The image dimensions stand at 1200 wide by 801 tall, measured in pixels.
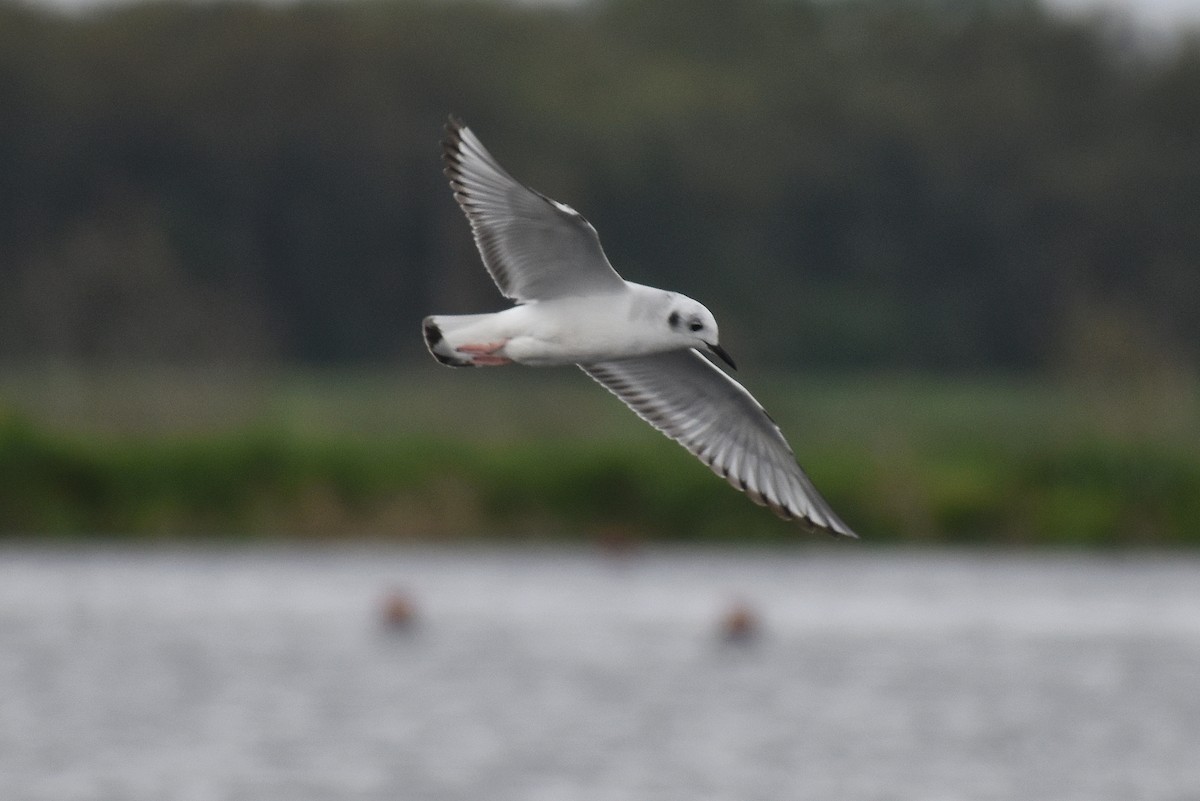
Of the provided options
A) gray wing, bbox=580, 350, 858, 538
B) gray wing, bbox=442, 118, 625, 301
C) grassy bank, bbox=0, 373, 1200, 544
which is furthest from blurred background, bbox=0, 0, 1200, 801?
gray wing, bbox=442, 118, 625, 301

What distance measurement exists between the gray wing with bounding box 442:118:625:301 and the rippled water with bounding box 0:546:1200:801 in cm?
861

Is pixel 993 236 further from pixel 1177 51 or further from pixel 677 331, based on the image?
pixel 677 331

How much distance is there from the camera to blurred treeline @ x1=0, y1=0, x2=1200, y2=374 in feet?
166

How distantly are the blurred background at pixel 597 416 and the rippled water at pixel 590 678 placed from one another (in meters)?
0.09

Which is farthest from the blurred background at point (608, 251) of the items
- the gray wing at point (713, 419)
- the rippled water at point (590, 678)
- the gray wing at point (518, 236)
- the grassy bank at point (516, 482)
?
the gray wing at point (518, 236)

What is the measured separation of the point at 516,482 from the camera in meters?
31.7

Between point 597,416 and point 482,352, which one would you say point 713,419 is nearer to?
point 482,352

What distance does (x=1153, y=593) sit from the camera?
30406 millimetres

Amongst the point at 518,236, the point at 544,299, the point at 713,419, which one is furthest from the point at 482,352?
the point at 713,419

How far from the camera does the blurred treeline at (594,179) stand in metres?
50.5

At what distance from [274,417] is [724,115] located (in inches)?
1091

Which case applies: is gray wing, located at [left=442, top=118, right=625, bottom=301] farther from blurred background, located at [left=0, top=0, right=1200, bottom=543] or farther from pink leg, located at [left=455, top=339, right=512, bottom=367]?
blurred background, located at [left=0, top=0, right=1200, bottom=543]

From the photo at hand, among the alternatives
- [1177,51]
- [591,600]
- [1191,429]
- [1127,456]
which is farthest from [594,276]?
[1177,51]

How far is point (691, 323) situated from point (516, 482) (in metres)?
21.9
